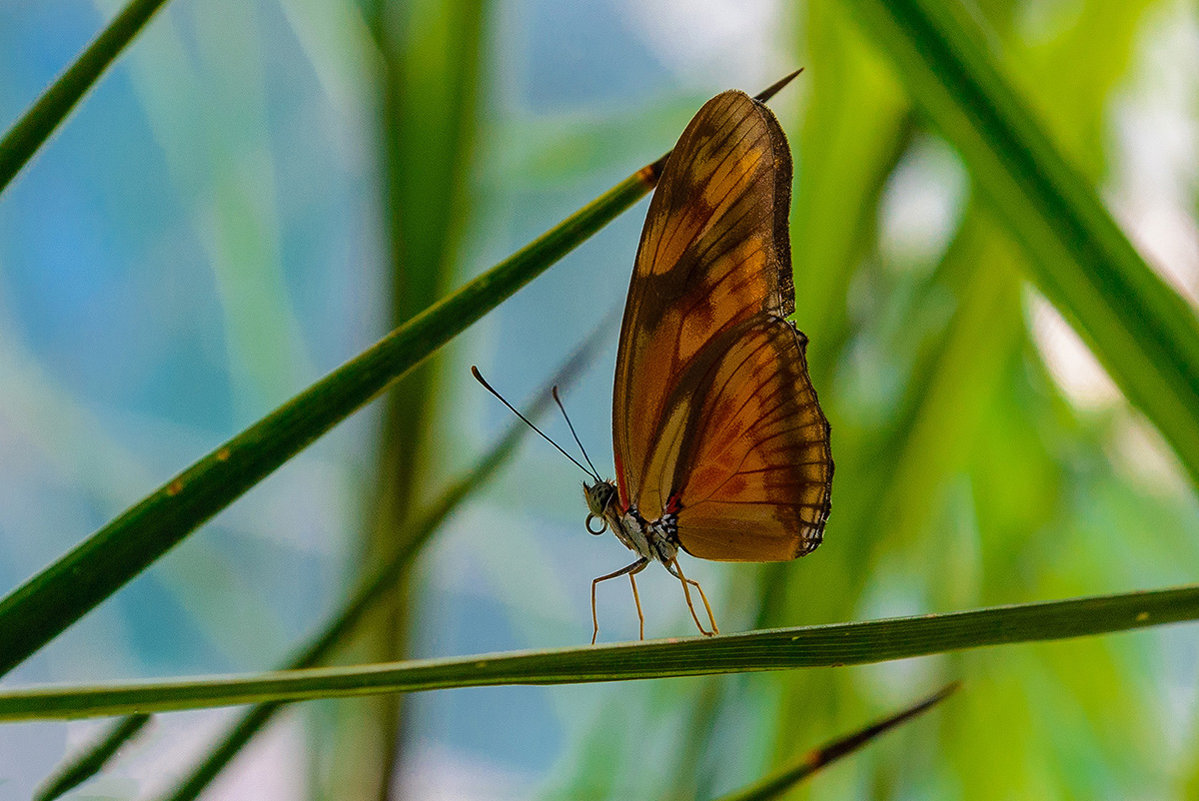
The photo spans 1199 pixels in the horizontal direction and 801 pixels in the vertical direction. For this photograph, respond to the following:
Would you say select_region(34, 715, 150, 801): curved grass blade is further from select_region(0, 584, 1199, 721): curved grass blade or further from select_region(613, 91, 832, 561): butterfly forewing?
select_region(613, 91, 832, 561): butterfly forewing

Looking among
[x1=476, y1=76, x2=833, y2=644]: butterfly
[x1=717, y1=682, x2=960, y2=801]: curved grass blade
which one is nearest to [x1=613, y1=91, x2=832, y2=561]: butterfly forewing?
[x1=476, y1=76, x2=833, y2=644]: butterfly

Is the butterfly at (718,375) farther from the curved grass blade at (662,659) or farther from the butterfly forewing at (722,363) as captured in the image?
the curved grass blade at (662,659)

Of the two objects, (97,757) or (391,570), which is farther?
(391,570)

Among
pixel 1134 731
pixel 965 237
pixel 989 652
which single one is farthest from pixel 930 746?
pixel 965 237

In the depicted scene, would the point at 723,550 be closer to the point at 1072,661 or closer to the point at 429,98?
the point at 429,98

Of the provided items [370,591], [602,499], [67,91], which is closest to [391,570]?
[370,591]

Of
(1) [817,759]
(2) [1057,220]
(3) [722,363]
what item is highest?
(3) [722,363]

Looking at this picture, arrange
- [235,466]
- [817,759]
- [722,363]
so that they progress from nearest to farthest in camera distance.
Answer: [235,466], [817,759], [722,363]

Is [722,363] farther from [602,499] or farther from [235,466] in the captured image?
[235,466]
